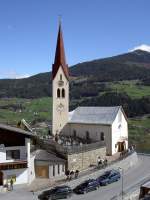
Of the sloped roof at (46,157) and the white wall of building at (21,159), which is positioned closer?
the white wall of building at (21,159)

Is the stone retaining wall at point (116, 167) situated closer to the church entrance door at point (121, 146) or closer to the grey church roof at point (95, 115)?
the church entrance door at point (121, 146)

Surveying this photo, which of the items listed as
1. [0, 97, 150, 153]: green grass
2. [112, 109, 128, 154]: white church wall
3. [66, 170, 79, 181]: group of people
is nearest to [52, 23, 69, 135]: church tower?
[112, 109, 128, 154]: white church wall

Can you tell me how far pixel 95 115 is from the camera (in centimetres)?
5881

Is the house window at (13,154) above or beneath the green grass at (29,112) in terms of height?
beneath

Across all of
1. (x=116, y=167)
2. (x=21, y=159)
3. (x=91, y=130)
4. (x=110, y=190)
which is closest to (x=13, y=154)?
(x=21, y=159)

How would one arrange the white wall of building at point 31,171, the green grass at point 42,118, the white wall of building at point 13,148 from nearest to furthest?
the white wall of building at point 13,148
the white wall of building at point 31,171
the green grass at point 42,118

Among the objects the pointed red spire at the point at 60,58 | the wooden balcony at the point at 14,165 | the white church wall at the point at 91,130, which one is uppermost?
the pointed red spire at the point at 60,58

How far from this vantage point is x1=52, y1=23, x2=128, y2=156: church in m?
56.5

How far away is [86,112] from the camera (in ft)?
199

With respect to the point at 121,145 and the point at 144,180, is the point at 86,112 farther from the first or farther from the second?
the point at 144,180

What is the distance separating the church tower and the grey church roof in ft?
5.80

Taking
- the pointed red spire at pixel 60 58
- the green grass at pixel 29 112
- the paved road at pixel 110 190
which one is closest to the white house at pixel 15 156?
the paved road at pixel 110 190

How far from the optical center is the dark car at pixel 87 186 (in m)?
39.4

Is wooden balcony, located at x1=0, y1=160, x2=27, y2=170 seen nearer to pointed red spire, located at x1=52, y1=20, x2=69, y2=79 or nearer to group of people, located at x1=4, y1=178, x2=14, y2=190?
group of people, located at x1=4, y1=178, x2=14, y2=190
